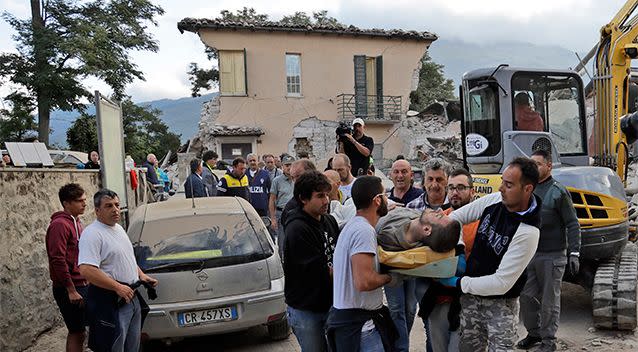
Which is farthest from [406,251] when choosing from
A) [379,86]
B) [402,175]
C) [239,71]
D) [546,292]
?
[379,86]

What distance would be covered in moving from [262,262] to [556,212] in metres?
2.68

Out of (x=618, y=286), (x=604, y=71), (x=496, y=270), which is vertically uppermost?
(x=604, y=71)

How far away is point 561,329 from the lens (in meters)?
5.05

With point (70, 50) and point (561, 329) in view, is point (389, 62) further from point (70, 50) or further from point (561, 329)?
point (561, 329)

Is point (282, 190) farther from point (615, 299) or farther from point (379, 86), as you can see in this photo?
point (379, 86)

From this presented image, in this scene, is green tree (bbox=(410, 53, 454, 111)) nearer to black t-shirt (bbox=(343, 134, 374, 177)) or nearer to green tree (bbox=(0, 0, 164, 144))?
green tree (bbox=(0, 0, 164, 144))

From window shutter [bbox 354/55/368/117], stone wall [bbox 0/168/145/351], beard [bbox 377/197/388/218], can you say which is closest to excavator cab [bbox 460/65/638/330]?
beard [bbox 377/197/388/218]

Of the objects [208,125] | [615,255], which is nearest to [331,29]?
[208,125]

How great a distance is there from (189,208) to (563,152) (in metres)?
4.53

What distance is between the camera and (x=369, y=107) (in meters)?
20.0

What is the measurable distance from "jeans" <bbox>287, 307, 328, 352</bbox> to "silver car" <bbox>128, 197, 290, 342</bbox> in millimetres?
1292

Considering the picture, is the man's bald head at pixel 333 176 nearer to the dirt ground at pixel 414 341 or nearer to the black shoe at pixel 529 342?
the dirt ground at pixel 414 341

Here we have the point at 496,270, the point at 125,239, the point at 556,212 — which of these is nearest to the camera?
the point at 496,270

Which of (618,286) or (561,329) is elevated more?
(618,286)
